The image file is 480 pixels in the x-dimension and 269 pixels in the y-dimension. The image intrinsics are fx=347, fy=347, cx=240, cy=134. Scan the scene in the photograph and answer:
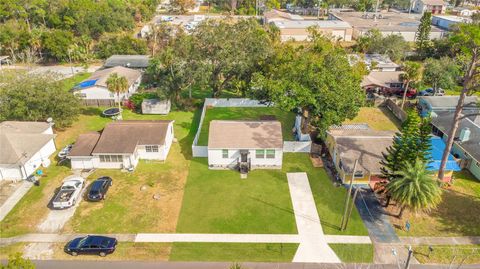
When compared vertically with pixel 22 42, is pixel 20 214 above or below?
below

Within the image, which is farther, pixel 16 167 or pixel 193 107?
pixel 193 107

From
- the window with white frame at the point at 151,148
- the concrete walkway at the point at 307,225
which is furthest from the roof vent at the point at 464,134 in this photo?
the window with white frame at the point at 151,148

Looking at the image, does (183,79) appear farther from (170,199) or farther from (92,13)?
(92,13)

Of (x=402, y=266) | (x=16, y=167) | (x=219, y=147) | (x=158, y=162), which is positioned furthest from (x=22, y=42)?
(x=402, y=266)

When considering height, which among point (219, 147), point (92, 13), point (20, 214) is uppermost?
point (92, 13)

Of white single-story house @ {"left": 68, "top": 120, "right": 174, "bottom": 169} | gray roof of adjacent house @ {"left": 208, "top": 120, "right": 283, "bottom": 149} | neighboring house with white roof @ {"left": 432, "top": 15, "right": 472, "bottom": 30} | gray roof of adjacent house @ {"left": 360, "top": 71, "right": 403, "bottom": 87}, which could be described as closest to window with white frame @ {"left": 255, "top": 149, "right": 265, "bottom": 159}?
gray roof of adjacent house @ {"left": 208, "top": 120, "right": 283, "bottom": 149}

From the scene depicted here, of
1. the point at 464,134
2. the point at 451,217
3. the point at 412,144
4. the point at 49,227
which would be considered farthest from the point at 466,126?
the point at 49,227
